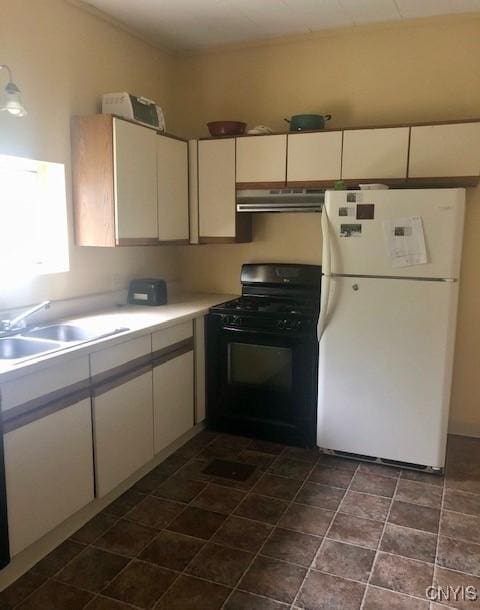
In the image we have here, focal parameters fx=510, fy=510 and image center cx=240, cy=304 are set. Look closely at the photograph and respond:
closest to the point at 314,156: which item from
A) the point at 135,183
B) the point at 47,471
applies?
the point at 135,183

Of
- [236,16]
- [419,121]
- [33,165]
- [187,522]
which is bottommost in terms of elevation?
[187,522]

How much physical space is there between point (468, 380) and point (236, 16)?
283 cm

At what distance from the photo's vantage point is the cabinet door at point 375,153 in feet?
10.1

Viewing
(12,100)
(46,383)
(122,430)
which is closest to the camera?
(46,383)

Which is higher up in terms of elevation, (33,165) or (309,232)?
(33,165)

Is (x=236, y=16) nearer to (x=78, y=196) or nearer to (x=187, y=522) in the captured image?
(x=78, y=196)

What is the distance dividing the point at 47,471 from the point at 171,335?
1.09 m

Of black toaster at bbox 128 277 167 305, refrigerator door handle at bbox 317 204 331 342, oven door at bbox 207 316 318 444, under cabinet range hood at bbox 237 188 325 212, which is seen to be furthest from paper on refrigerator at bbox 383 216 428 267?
black toaster at bbox 128 277 167 305

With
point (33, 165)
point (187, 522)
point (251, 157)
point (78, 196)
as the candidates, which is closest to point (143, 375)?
point (187, 522)

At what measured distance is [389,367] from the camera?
2930mm

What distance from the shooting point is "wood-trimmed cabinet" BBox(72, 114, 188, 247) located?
9.46ft

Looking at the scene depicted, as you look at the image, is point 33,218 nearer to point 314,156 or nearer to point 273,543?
point 314,156

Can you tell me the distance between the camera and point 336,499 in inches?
106

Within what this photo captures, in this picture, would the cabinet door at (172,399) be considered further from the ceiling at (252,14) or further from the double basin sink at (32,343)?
the ceiling at (252,14)
